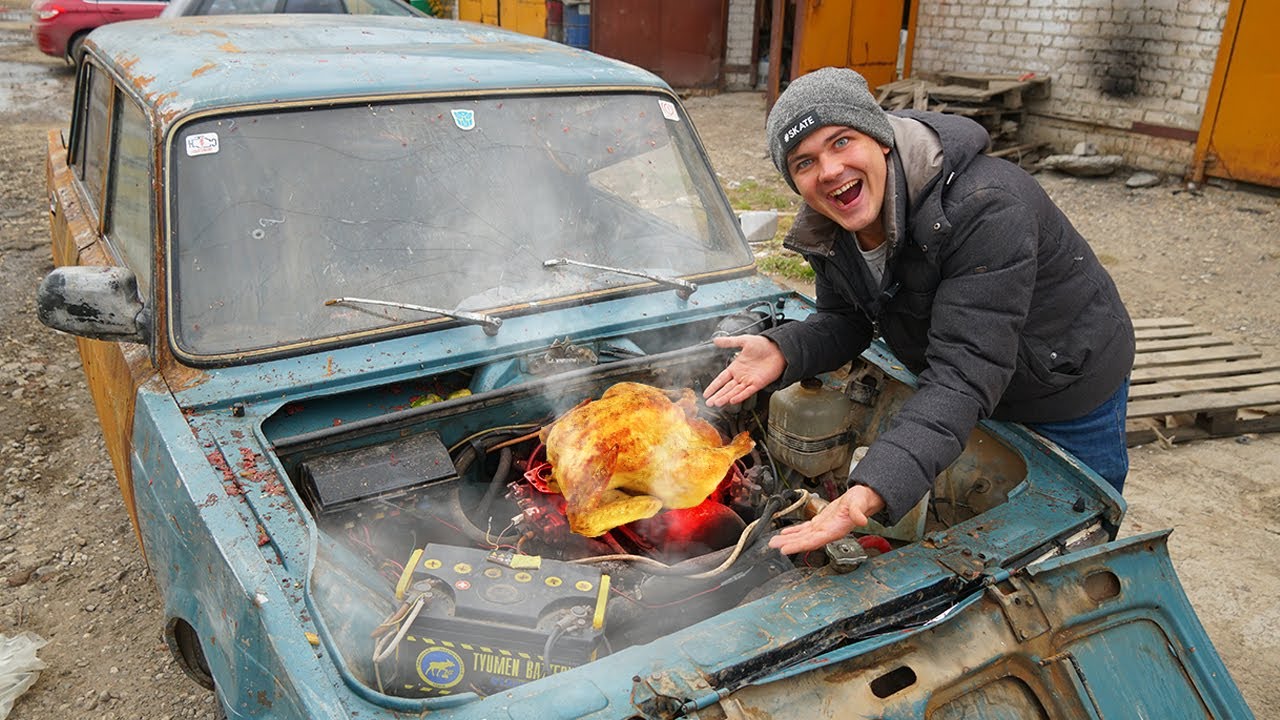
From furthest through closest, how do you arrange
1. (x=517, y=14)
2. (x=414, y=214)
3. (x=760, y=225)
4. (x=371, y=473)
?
(x=517, y=14) → (x=760, y=225) → (x=414, y=214) → (x=371, y=473)

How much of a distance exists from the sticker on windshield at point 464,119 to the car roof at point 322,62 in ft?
0.24

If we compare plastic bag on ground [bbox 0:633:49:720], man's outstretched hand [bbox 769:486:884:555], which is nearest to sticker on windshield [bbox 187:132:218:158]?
plastic bag on ground [bbox 0:633:49:720]

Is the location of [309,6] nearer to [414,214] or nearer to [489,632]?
[414,214]

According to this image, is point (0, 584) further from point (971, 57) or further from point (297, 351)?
point (971, 57)

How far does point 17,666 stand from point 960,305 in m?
3.13

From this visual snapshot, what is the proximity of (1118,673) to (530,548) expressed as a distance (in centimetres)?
139

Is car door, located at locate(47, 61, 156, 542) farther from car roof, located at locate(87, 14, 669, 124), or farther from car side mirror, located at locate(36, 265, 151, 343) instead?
car roof, located at locate(87, 14, 669, 124)

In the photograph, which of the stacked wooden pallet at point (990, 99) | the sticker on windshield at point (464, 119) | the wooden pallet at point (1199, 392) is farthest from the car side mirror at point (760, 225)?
the stacked wooden pallet at point (990, 99)

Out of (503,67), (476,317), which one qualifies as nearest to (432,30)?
(503,67)

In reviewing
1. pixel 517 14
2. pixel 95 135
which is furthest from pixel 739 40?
pixel 95 135

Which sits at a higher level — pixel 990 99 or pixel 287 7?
pixel 287 7

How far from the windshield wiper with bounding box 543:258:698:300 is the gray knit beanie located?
0.89 metres

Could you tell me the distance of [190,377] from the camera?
2.44 m

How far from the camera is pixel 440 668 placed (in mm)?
1765
